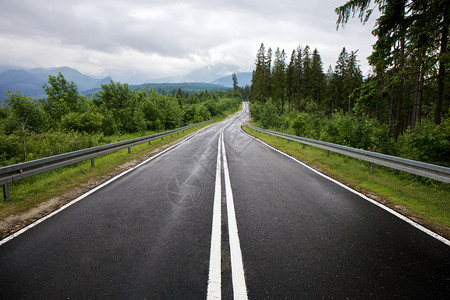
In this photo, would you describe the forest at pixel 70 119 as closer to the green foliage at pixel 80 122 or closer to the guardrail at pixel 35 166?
the green foliage at pixel 80 122

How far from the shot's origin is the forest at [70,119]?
8.82m

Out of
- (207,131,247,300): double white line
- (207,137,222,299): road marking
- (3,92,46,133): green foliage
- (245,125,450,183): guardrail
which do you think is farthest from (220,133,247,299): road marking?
(3,92,46,133): green foliage

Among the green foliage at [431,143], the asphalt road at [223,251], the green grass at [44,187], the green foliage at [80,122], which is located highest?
the green foliage at [80,122]

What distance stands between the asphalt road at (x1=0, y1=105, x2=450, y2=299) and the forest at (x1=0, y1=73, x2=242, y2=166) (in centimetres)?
645

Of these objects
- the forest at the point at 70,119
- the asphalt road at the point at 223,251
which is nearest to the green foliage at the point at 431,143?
the asphalt road at the point at 223,251

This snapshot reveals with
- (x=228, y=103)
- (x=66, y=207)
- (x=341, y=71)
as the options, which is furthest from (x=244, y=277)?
(x=228, y=103)

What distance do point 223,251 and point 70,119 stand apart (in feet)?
60.6

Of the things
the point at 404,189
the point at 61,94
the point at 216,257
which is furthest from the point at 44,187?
the point at 61,94

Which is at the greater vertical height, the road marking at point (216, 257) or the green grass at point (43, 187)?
the green grass at point (43, 187)

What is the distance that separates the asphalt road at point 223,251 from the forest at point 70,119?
21.2 feet

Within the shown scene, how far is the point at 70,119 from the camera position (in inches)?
634

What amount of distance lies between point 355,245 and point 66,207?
5546 millimetres

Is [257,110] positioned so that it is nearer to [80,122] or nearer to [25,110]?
[80,122]

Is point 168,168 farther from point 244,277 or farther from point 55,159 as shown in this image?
point 244,277
